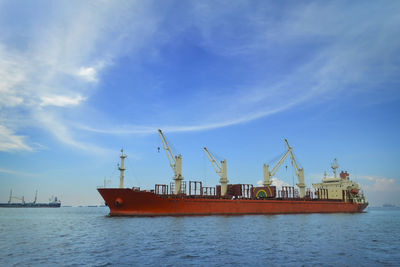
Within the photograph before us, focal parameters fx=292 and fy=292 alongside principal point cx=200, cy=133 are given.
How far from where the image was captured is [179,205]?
2090 inches

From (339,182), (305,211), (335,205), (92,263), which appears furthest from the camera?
(339,182)

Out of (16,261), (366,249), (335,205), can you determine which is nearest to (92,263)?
(16,261)

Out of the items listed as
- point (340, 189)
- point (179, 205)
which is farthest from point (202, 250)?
point (340, 189)

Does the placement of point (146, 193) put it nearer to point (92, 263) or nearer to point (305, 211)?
point (92, 263)

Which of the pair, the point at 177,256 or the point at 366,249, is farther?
the point at 366,249

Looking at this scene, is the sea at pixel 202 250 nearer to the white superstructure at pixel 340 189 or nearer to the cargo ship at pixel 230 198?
the cargo ship at pixel 230 198

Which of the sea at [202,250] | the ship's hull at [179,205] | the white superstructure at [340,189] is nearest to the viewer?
the sea at [202,250]

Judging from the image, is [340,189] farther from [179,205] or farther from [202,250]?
[202,250]

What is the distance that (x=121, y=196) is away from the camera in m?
49.8

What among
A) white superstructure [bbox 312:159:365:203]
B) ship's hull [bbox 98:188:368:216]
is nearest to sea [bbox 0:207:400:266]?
ship's hull [bbox 98:188:368:216]

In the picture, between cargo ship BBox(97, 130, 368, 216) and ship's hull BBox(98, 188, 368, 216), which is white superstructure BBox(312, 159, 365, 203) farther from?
ship's hull BBox(98, 188, 368, 216)

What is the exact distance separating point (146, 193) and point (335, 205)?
189 feet

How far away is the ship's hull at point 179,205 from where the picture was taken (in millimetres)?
50062

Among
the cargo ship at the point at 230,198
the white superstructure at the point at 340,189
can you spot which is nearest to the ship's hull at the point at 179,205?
the cargo ship at the point at 230,198
